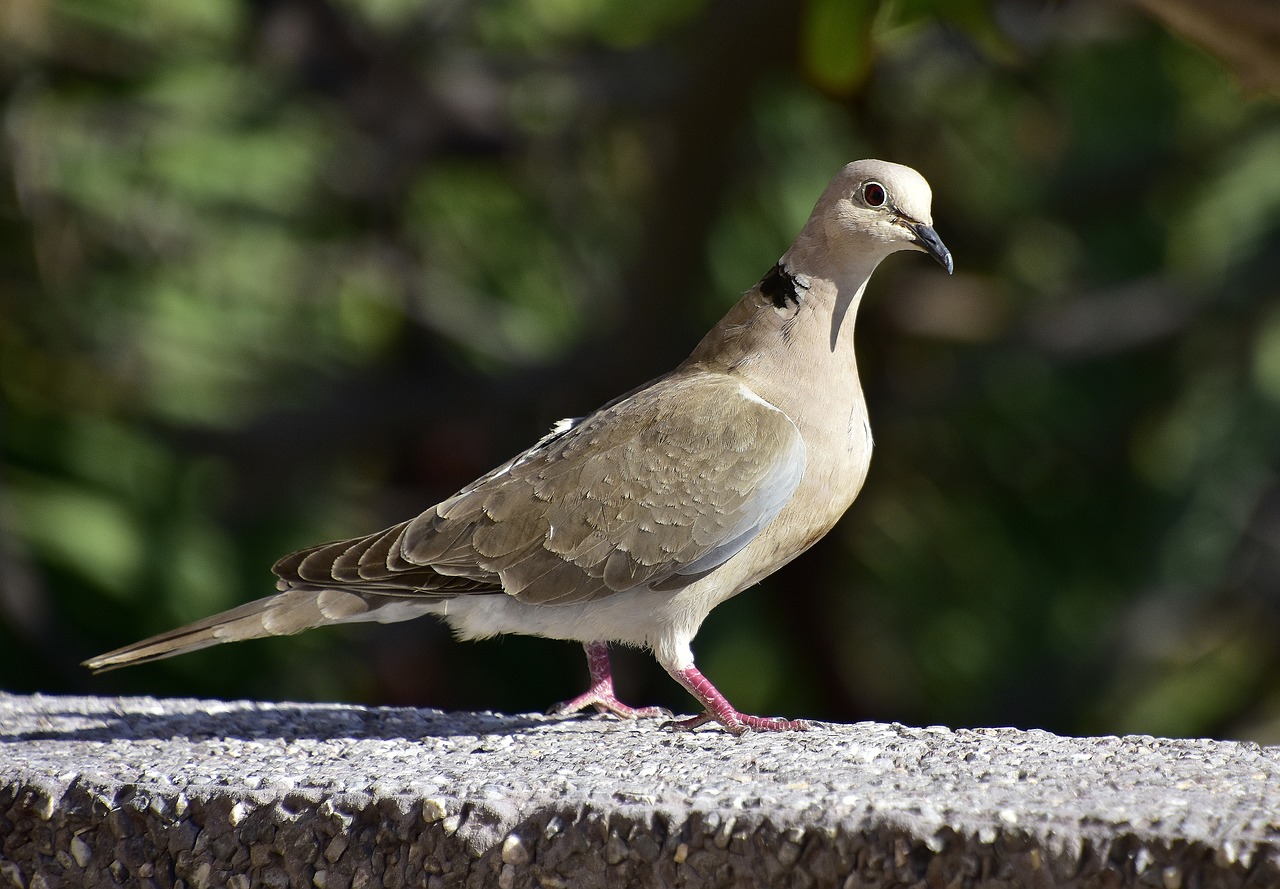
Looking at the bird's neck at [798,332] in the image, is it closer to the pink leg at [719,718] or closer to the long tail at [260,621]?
the pink leg at [719,718]

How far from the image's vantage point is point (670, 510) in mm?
3586

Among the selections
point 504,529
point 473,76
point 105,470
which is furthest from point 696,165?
point 105,470

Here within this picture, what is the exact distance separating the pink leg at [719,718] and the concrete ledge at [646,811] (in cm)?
10

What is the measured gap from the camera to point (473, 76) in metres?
8.02

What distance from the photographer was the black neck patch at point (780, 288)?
381cm

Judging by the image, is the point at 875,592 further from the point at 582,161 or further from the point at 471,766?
the point at 471,766

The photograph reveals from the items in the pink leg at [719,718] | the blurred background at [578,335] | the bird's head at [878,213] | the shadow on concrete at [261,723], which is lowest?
the pink leg at [719,718]

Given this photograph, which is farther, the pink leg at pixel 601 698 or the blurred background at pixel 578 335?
the blurred background at pixel 578 335

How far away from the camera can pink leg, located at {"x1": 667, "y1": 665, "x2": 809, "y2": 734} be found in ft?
11.5

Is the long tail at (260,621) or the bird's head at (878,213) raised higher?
the bird's head at (878,213)

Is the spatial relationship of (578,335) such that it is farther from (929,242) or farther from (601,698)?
(929,242)

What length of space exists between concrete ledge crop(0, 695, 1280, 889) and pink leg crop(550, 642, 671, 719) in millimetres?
456

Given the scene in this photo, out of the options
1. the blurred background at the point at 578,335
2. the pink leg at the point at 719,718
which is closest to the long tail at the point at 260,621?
the pink leg at the point at 719,718

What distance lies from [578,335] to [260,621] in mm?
5394
